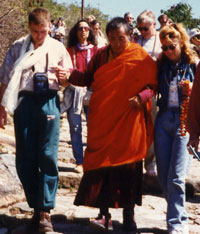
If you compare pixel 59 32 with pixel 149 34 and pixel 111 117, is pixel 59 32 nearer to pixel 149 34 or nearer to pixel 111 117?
pixel 149 34

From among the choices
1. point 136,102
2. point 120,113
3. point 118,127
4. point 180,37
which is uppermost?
point 180,37

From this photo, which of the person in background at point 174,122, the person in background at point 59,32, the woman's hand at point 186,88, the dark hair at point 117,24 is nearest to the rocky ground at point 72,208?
the person in background at point 174,122

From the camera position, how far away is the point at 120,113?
5.34 m

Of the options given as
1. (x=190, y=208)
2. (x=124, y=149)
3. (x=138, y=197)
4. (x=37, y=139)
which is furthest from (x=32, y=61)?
(x=190, y=208)

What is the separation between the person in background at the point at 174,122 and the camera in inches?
207

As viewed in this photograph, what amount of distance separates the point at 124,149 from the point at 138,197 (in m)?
0.49

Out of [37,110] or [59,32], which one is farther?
[59,32]

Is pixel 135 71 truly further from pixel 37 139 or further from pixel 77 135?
pixel 77 135

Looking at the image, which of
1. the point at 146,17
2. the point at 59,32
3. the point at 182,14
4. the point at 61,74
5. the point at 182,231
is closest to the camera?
the point at 182,231

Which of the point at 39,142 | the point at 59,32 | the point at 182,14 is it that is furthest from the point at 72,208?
the point at 182,14

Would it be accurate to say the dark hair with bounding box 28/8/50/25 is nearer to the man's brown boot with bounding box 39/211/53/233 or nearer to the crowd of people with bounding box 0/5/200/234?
the crowd of people with bounding box 0/5/200/234

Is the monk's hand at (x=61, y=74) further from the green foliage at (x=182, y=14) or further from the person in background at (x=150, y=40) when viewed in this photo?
the green foliage at (x=182, y=14)

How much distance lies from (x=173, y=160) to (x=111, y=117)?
2.09 ft

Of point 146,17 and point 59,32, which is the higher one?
point 146,17
